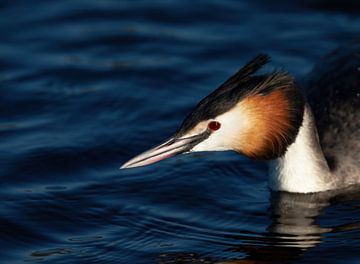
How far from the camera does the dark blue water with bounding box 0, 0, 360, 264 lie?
8.76 meters

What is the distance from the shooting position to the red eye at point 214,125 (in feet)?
28.5

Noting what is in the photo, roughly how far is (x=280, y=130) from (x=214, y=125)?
60 cm

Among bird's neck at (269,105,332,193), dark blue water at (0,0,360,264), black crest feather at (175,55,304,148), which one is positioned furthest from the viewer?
bird's neck at (269,105,332,193)

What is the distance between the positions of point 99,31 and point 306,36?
2.52 m

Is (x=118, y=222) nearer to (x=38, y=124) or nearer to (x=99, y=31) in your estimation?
(x=38, y=124)

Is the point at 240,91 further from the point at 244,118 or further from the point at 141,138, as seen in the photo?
the point at 141,138

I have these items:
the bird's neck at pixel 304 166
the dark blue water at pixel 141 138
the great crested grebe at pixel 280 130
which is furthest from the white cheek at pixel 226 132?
the dark blue water at pixel 141 138

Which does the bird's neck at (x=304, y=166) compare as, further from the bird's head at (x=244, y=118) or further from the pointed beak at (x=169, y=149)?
the pointed beak at (x=169, y=149)

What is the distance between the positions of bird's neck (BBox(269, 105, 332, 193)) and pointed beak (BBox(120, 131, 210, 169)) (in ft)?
2.87

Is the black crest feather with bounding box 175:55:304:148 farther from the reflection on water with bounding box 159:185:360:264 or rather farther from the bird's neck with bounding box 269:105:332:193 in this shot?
the reflection on water with bounding box 159:185:360:264

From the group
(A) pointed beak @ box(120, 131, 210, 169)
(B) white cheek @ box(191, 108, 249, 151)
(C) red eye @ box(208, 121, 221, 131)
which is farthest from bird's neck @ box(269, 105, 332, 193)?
(A) pointed beak @ box(120, 131, 210, 169)

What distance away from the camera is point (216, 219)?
Answer: 9.14 metres

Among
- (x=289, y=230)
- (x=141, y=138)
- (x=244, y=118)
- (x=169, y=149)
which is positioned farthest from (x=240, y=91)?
(x=141, y=138)

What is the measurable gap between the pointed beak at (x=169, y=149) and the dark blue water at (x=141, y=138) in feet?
2.05
